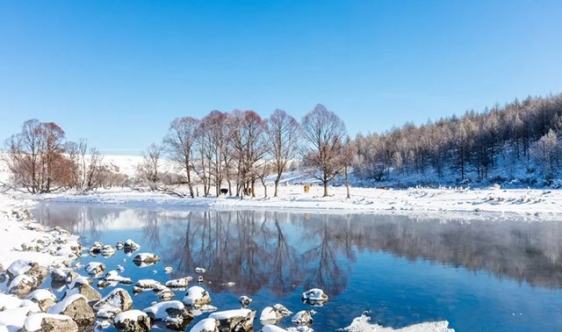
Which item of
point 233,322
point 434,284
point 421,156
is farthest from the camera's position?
point 421,156

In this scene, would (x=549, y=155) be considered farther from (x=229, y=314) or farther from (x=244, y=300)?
(x=229, y=314)

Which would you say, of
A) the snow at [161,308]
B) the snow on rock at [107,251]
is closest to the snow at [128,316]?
the snow at [161,308]

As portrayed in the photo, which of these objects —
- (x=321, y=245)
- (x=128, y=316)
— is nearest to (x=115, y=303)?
(x=128, y=316)

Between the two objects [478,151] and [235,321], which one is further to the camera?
[478,151]

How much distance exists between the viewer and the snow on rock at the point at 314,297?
33.4ft

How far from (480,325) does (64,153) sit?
79837 millimetres

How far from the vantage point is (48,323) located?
779cm

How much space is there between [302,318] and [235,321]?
153cm

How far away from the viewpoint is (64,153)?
73.4 metres

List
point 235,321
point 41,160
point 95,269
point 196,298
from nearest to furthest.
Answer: point 235,321 < point 196,298 < point 95,269 < point 41,160

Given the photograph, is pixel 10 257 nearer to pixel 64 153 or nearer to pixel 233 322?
pixel 233 322

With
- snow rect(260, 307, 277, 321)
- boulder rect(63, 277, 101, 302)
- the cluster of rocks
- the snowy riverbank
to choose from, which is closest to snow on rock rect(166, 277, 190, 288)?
the cluster of rocks

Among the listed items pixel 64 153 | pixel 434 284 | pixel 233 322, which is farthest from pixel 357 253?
pixel 64 153

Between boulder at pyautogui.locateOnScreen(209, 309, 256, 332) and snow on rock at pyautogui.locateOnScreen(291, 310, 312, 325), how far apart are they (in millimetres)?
987
